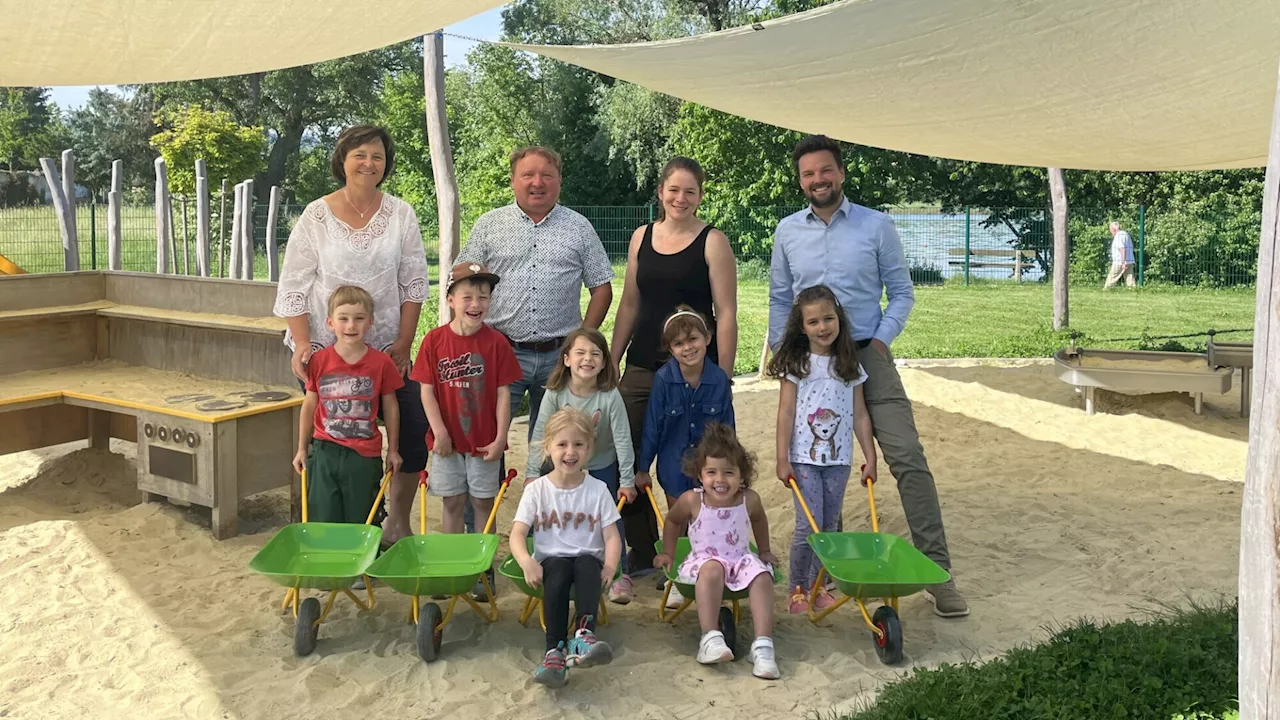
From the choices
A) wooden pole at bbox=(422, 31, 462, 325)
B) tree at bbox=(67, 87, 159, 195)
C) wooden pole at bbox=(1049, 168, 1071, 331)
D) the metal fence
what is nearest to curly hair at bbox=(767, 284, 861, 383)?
wooden pole at bbox=(422, 31, 462, 325)

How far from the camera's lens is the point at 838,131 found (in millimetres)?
5793

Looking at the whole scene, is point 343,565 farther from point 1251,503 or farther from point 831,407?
point 1251,503

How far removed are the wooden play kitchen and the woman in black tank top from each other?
1.69 metres

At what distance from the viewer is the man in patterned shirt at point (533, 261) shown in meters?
3.58

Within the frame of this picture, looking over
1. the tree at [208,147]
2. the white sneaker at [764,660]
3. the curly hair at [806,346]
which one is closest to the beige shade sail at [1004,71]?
the curly hair at [806,346]

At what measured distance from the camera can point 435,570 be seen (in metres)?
3.29

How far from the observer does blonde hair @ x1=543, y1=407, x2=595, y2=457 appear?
3.12 m

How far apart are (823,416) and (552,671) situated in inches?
48.1

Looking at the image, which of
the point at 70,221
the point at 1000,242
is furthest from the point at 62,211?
the point at 1000,242

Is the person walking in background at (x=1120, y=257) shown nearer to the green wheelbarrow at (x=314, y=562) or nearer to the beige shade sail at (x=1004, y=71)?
the beige shade sail at (x=1004, y=71)

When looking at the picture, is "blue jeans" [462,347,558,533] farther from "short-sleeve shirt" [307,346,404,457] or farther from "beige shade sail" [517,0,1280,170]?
"beige shade sail" [517,0,1280,170]

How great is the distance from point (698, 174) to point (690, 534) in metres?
1.16

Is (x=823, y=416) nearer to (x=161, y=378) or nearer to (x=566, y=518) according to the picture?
(x=566, y=518)

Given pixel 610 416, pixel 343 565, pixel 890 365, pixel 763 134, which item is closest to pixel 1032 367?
pixel 890 365
